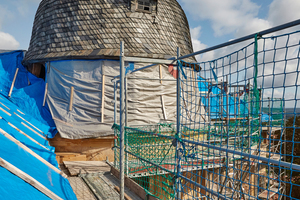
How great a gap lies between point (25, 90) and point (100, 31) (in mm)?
3814

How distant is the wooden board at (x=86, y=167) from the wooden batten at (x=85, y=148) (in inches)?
50.3

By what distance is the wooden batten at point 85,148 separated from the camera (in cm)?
870

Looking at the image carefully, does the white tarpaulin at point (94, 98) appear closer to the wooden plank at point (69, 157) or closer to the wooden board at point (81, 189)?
the wooden plank at point (69, 157)

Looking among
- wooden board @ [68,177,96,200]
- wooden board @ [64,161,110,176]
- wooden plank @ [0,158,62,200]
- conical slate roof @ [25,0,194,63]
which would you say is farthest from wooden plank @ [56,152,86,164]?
wooden plank @ [0,158,62,200]

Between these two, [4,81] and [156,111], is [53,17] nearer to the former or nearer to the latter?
[4,81]

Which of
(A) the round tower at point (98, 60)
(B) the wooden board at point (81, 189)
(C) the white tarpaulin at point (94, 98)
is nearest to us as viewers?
(B) the wooden board at point (81, 189)

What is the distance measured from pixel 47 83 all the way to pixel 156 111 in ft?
15.0

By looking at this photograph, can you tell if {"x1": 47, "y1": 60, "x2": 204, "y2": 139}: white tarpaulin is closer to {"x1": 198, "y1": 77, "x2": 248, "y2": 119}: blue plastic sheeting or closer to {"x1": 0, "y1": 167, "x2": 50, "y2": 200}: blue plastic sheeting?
{"x1": 198, "y1": 77, "x2": 248, "y2": 119}: blue plastic sheeting

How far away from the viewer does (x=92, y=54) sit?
29.2ft

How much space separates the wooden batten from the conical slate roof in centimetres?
320

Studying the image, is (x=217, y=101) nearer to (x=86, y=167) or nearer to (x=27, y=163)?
(x=86, y=167)

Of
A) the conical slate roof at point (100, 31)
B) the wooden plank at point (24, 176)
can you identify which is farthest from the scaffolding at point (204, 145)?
the conical slate roof at point (100, 31)

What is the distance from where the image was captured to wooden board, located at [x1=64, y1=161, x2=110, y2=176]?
247 inches

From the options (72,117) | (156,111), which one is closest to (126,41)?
(156,111)
